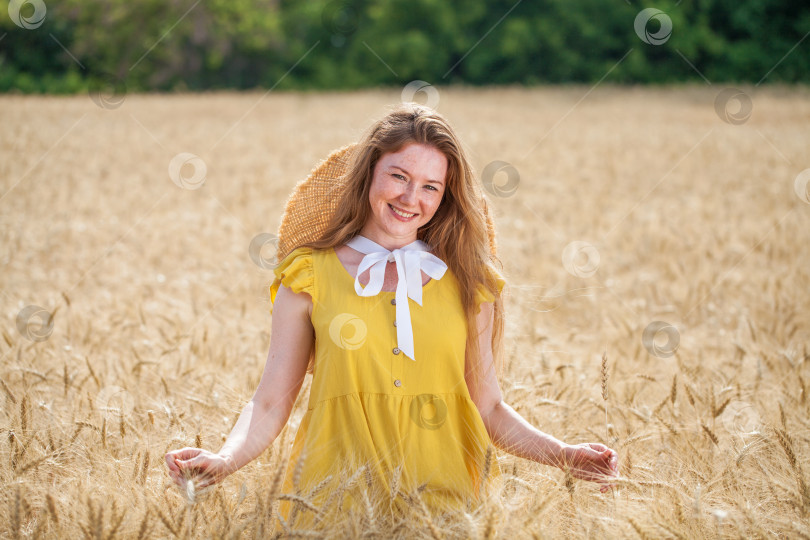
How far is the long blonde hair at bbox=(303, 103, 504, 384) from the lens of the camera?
2.11 meters

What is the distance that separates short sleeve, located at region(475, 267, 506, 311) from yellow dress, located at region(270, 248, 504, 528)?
10 centimetres

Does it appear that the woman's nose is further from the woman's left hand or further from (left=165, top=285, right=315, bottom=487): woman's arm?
the woman's left hand

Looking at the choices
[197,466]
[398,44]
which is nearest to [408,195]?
[197,466]

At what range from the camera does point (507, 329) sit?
12.3ft

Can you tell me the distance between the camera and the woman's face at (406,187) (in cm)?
209

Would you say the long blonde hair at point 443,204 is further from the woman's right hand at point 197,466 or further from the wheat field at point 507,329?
the woman's right hand at point 197,466

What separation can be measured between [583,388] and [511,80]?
31598 millimetres

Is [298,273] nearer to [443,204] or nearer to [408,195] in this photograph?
[408,195]

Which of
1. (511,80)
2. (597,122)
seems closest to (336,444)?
(597,122)

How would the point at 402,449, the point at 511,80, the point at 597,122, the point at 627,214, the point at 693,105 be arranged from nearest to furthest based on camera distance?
1. the point at 402,449
2. the point at 627,214
3. the point at 597,122
4. the point at 693,105
5. the point at 511,80

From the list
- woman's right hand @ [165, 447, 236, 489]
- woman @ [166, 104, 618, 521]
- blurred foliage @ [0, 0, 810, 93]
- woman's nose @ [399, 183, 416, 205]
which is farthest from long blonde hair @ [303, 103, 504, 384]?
blurred foliage @ [0, 0, 810, 93]

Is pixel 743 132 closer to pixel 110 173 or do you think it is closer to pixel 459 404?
pixel 110 173

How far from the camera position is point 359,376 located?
6.75 feet

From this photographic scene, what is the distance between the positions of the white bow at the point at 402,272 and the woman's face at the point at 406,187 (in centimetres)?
7
